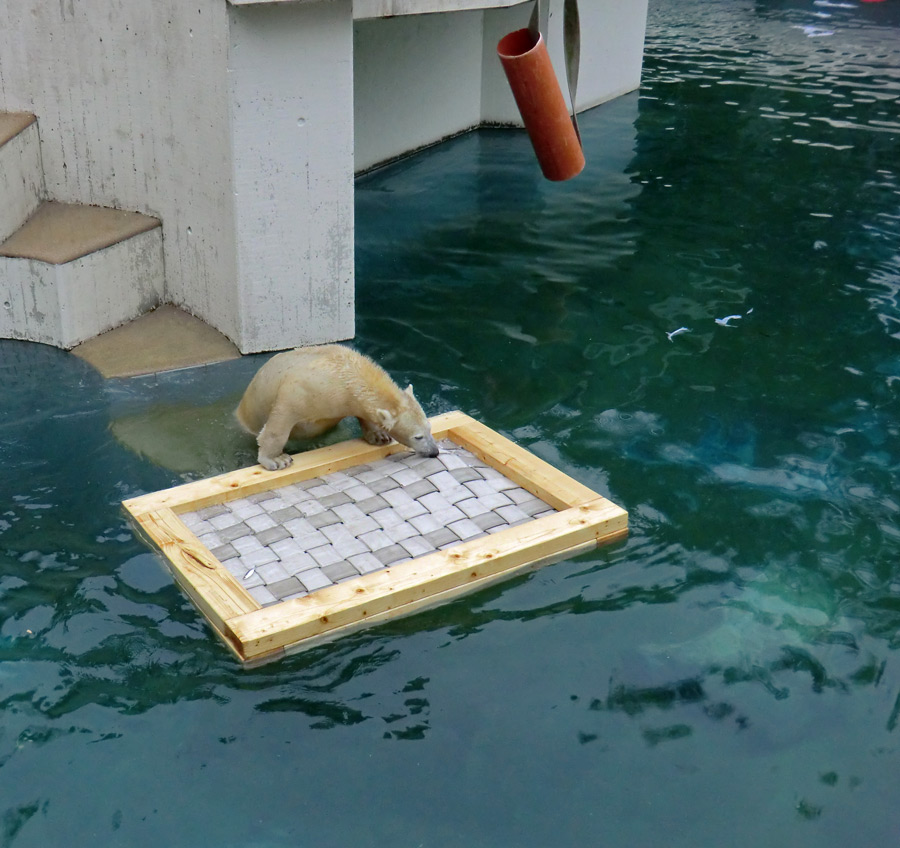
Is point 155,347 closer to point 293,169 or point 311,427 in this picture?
point 293,169

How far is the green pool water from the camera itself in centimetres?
370

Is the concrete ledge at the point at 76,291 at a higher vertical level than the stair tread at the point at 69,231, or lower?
lower

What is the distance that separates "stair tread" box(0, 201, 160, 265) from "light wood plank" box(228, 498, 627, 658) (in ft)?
10.6

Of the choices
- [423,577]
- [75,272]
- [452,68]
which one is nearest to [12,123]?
[75,272]

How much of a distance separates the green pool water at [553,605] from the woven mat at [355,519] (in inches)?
13.3

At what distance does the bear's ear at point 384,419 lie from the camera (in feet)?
17.7

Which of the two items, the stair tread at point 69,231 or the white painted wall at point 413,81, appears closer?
the stair tread at point 69,231

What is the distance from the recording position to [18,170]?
6.78 m

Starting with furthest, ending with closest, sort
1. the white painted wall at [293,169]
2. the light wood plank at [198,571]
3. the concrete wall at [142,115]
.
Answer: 1. the concrete wall at [142,115]
2. the white painted wall at [293,169]
3. the light wood plank at [198,571]

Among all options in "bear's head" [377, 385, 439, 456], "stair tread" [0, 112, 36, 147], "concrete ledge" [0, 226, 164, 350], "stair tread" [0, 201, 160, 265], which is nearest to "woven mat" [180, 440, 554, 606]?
"bear's head" [377, 385, 439, 456]

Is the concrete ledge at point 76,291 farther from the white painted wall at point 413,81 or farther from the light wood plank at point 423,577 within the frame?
the white painted wall at point 413,81

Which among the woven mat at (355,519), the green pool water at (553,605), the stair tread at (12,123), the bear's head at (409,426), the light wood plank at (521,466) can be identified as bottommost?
the green pool water at (553,605)

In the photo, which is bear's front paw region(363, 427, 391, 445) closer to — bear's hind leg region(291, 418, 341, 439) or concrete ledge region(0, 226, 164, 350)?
bear's hind leg region(291, 418, 341, 439)

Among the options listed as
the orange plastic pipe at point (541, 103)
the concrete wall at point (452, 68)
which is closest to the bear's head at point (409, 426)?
the orange plastic pipe at point (541, 103)
